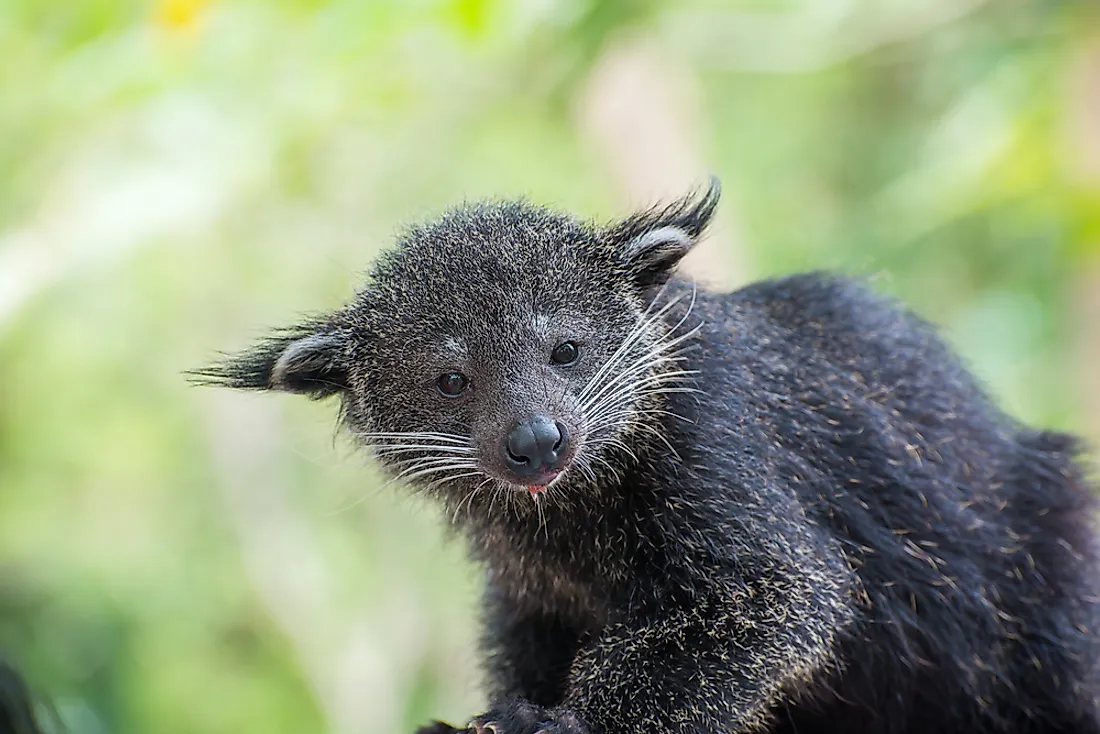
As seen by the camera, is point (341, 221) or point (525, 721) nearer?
point (525, 721)

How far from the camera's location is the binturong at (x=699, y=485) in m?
3.34

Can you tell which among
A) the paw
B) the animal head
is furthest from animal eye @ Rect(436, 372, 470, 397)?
the paw

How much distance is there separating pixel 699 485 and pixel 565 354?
22.4 inches

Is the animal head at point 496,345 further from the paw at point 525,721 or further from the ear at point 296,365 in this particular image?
the paw at point 525,721

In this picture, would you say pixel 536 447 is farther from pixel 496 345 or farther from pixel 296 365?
pixel 296 365

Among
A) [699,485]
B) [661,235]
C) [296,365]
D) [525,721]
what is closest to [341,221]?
[296,365]

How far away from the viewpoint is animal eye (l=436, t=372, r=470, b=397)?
11.5ft

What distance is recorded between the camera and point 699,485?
11.4ft

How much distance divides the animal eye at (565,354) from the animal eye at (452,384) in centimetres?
28

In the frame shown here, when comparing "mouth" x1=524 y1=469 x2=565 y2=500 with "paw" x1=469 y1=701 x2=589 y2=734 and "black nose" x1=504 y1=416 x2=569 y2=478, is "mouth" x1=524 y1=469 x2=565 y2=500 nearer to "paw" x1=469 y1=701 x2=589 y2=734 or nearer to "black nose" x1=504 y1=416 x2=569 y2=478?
"black nose" x1=504 y1=416 x2=569 y2=478

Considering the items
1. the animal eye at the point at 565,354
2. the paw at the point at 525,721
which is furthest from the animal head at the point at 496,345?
the paw at the point at 525,721

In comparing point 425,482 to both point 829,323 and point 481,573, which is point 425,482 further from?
point 829,323

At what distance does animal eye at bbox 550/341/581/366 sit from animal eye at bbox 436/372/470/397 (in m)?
0.28

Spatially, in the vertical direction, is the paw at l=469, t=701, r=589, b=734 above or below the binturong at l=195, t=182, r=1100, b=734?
below
